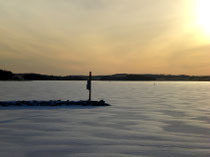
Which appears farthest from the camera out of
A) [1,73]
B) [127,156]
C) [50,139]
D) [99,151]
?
[1,73]

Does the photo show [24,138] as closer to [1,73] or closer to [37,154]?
[37,154]

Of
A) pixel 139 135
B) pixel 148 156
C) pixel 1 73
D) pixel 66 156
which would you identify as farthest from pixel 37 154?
pixel 1 73

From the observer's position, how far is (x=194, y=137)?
26.5 ft

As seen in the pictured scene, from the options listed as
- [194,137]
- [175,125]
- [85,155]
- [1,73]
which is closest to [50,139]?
[85,155]

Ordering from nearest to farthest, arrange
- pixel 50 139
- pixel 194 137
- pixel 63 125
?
pixel 50 139 < pixel 194 137 < pixel 63 125

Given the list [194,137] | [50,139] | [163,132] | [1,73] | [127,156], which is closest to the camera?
[127,156]

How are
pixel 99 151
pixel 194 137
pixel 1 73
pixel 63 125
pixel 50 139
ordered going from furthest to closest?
pixel 1 73 → pixel 63 125 → pixel 194 137 → pixel 50 139 → pixel 99 151

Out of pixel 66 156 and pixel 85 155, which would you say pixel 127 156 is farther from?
pixel 66 156

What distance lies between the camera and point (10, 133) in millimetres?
8281

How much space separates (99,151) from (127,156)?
2.67ft

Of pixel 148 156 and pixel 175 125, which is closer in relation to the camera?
pixel 148 156

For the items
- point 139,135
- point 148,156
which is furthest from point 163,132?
point 148,156

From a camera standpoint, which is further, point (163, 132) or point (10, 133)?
point (163, 132)

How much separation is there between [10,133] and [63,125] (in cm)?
233
